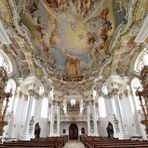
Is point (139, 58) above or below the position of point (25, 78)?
above

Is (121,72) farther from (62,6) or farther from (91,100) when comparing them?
(62,6)

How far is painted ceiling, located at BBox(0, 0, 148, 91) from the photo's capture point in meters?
12.3

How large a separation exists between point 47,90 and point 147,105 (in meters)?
14.6

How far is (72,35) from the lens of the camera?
18.5 m

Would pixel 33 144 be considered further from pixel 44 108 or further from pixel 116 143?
pixel 44 108

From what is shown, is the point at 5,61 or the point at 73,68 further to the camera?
the point at 73,68

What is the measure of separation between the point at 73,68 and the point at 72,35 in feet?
20.5

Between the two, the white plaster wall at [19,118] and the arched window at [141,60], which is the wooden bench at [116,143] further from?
the arched window at [141,60]

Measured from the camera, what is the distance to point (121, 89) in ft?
60.2

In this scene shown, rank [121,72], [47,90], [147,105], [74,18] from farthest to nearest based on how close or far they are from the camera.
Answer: [47,90], [121,72], [74,18], [147,105]

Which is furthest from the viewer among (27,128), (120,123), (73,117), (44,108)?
(73,117)

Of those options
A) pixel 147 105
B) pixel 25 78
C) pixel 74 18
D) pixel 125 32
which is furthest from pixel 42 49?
pixel 147 105

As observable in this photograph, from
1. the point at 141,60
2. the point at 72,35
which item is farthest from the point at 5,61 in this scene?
the point at 141,60

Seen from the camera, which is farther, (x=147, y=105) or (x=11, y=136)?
(x=11, y=136)
